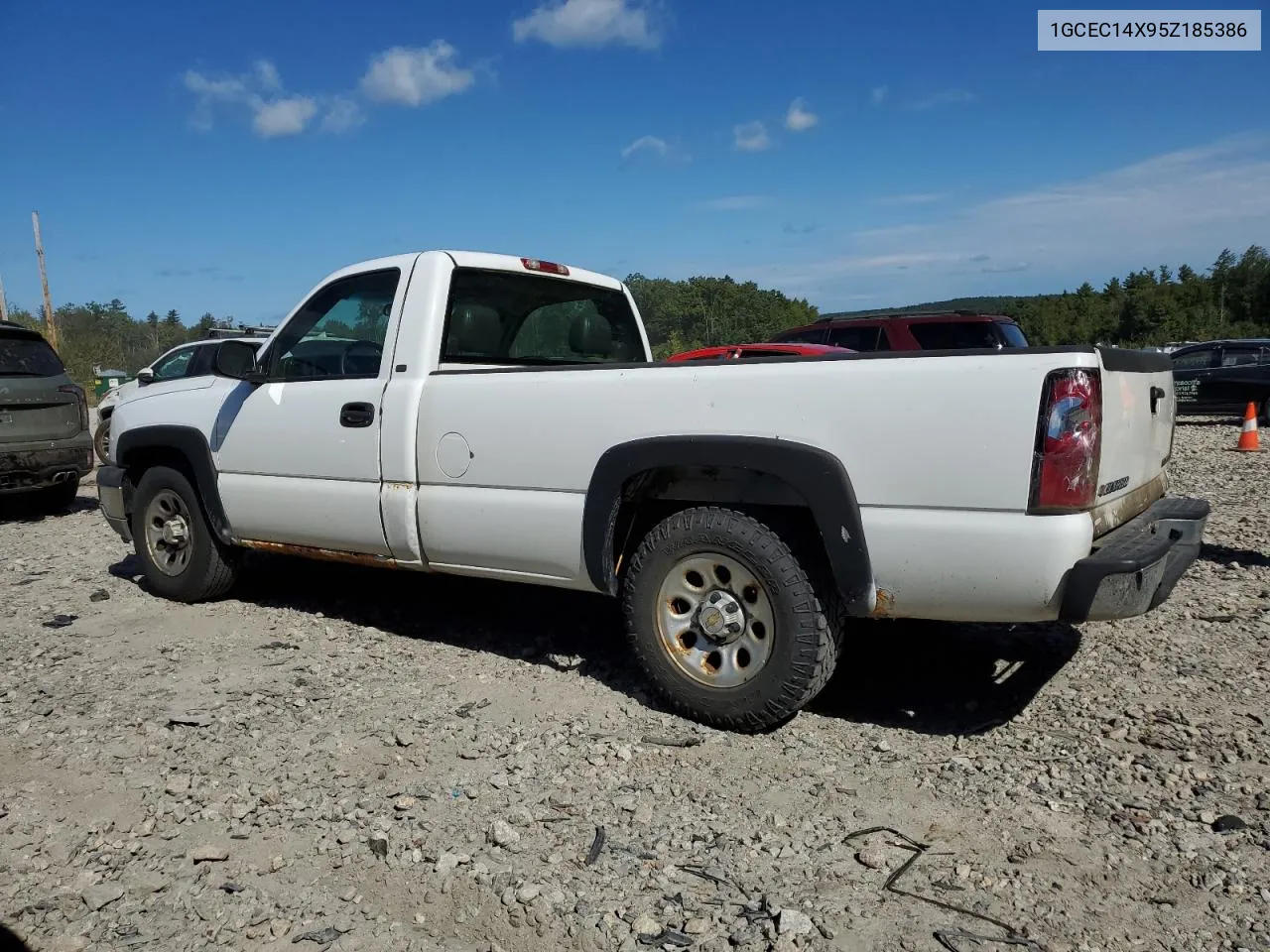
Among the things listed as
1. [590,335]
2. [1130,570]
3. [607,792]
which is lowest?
[607,792]

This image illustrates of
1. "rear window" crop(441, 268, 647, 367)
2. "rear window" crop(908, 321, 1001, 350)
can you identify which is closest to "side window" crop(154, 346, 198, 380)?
"rear window" crop(441, 268, 647, 367)

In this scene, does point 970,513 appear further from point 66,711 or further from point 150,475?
point 150,475

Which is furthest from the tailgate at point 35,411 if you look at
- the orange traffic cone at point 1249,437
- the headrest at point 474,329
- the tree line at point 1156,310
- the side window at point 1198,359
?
the tree line at point 1156,310

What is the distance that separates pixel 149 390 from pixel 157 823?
3.38 metres

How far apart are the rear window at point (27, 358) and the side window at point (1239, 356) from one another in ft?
55.3

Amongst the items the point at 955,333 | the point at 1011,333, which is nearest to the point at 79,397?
the point at 955,333

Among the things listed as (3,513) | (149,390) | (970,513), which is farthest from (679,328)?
(970,513)

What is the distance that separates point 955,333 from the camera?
11.3 meters

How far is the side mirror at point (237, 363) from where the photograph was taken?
15.8 feet

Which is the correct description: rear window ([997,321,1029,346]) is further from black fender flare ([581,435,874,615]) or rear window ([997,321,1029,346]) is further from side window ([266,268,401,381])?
black fender flare ([581,435,874,615])

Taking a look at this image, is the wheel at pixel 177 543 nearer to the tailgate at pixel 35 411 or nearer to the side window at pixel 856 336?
the tailgate at pixel 35 411

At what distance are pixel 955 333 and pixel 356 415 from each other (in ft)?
28.4

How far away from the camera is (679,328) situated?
35.6 metres

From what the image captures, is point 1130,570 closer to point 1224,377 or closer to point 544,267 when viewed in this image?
point 544,267
